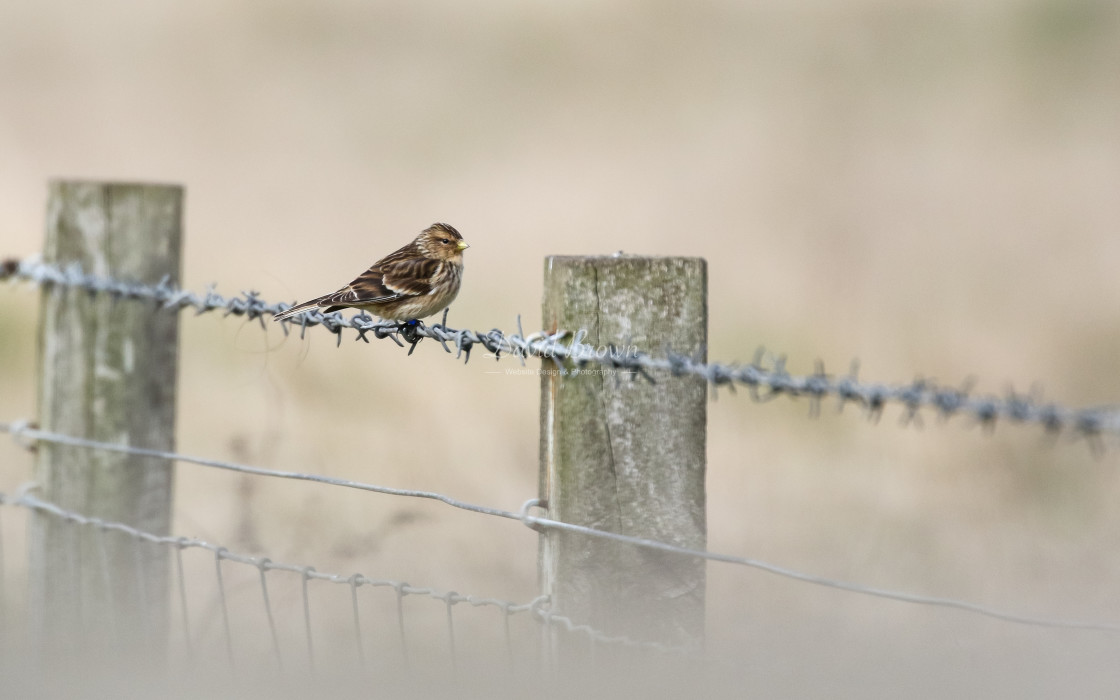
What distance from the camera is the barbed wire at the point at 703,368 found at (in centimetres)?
249

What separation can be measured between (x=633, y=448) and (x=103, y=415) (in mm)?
2468

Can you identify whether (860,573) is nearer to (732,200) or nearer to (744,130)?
(732,200)

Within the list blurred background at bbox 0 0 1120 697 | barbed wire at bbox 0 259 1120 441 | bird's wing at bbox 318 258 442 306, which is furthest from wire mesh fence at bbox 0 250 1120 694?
bird's wing at bbox 318 258 442 306

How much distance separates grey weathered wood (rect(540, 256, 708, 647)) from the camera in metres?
3.18

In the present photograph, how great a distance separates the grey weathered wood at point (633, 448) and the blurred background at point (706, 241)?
0.31 meters

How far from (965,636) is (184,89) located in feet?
52.3

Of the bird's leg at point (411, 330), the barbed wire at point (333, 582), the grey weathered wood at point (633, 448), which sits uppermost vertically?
the bird's leg at point (411, 330)

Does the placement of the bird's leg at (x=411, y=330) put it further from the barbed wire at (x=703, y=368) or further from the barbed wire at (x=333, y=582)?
the barbed wire at (x=333, y=582)

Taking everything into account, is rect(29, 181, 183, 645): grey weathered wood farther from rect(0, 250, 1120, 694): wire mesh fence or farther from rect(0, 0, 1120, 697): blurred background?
rect(0, 0, 1120, 697): blurred background

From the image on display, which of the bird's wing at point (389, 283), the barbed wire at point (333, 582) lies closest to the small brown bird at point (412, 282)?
the bird's wing at point (389, 283)

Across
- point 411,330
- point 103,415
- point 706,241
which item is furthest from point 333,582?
point 706,241

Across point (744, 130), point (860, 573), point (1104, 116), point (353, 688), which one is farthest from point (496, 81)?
point (353, 688)

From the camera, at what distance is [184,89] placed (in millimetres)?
18312

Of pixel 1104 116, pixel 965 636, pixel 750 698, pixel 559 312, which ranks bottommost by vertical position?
pixel 965 636
